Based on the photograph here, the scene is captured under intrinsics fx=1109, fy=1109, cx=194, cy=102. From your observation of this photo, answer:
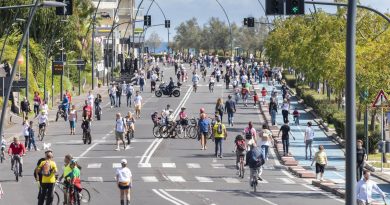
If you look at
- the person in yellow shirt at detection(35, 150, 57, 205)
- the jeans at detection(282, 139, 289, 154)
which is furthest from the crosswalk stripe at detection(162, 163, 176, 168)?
the person in yellow shirt at detection(35, 150, 57, 205)

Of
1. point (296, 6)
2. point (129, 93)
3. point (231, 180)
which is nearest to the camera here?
point (296, 6)

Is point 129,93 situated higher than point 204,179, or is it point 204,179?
point 129,93

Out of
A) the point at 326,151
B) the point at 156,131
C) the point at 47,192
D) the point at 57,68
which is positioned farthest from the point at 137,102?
the point at 47,192

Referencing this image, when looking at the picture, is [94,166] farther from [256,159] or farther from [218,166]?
[256,159]

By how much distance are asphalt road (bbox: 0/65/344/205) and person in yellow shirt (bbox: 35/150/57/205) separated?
2.69 meters

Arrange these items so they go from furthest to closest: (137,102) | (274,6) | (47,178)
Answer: (137,102)
(47,178)
(274,6)

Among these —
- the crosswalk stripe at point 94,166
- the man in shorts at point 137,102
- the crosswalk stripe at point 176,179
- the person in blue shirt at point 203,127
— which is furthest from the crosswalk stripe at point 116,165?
the man in shorts at point 137,102

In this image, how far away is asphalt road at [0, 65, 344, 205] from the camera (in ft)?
97.4

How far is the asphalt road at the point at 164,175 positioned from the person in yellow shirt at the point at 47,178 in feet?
8.81

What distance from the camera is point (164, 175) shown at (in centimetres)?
3578

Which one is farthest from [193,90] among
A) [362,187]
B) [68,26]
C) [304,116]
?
[362,187]

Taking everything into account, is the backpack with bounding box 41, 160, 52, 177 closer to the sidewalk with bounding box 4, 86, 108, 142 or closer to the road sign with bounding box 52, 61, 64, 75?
the sidewalk with bounding box 4, 86, 108, 142

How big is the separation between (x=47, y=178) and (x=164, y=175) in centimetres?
1056

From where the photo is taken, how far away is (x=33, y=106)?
206ft
